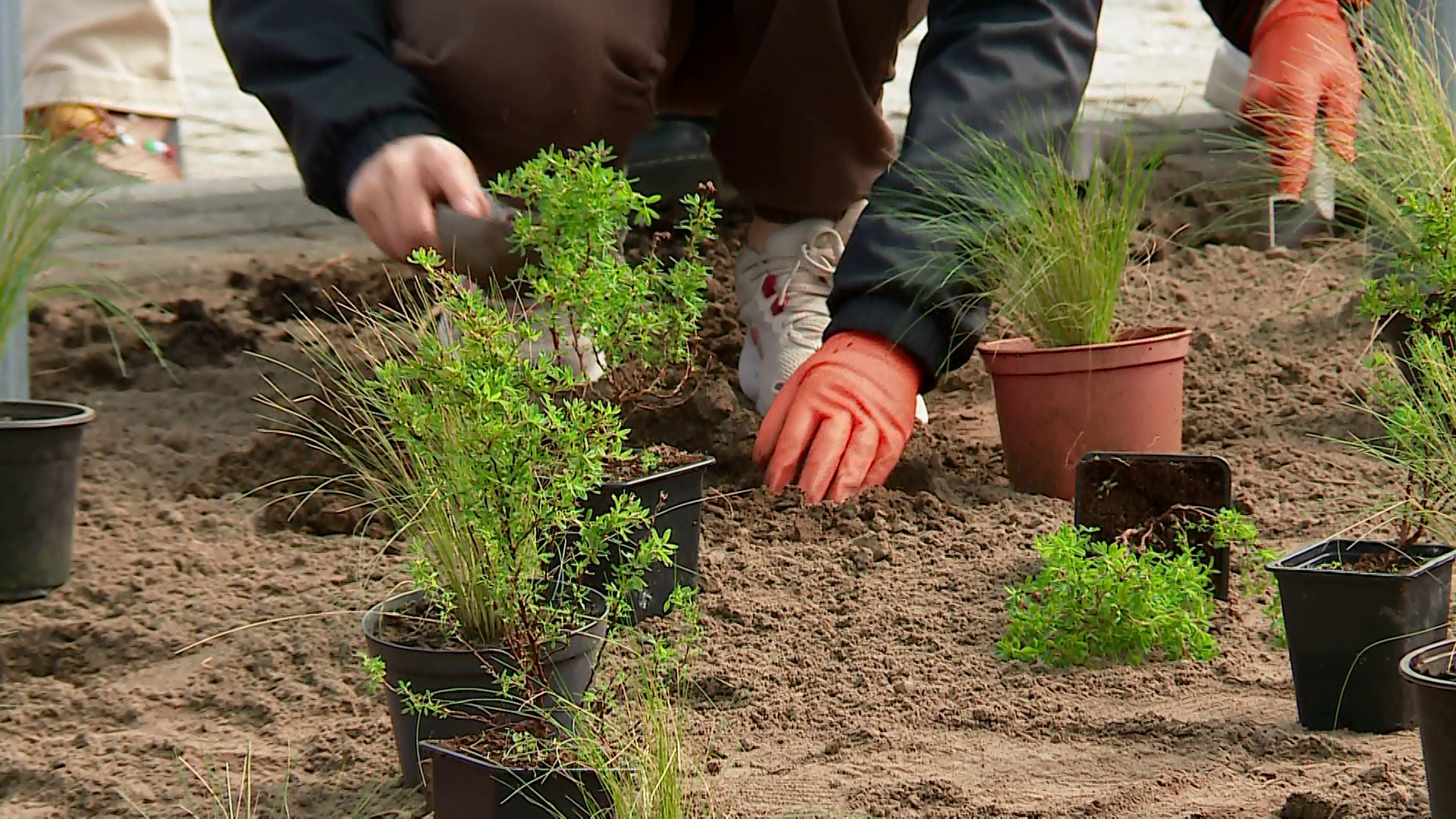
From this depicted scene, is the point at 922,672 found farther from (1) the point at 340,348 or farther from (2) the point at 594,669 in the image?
(1) the point at 340,348

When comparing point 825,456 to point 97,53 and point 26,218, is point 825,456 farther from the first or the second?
point 97,53

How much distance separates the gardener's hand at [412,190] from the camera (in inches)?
89.3

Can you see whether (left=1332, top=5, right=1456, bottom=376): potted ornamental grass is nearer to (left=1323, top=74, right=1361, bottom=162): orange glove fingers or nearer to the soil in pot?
(left=1323, top=74, right=1361, bottom=162): orange glove fingers

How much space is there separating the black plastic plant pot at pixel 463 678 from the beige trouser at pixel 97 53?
Result: 2.51 metres

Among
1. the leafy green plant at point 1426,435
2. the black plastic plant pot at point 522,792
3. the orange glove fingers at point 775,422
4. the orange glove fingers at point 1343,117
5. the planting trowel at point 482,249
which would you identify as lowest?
the orange glove fingers at point 775,422

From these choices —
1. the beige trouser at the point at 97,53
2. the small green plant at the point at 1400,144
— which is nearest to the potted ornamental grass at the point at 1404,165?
the small green plant at the point at 1400,144

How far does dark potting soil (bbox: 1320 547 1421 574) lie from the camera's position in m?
1.73

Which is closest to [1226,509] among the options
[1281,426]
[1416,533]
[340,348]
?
[1416,533]

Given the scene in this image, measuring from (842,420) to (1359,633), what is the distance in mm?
945

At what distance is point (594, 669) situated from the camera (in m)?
1.69

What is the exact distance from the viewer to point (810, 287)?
2.96 m

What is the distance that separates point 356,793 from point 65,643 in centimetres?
68

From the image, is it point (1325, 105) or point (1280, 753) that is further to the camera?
point (1325, 105)

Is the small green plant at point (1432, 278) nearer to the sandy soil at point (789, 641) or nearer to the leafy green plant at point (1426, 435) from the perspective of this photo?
the leafy green plant at point (1426, 435)
